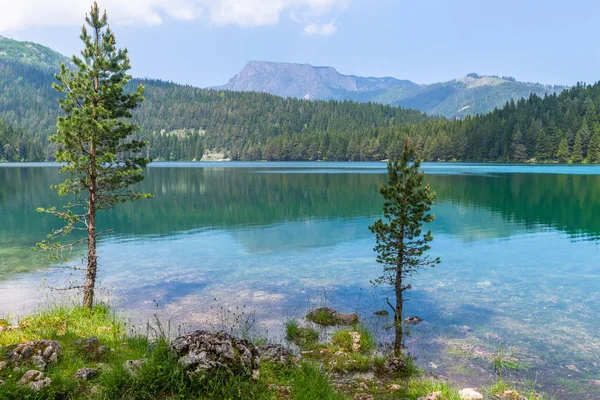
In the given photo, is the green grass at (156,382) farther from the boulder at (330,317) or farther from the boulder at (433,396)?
the boulder at (330,317)

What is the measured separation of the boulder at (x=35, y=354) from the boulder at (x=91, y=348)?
96cm

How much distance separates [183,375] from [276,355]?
14.1ft

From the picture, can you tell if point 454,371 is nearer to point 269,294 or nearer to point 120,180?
point 269,294

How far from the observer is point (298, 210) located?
65.2 m

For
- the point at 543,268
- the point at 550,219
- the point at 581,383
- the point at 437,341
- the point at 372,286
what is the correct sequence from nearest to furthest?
the point at 581,383 → the point at 437,341 → the point at 372,286 → the point at 543,268 → the point at 550,219

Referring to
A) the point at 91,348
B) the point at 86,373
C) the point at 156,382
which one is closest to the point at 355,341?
the point at 156,382

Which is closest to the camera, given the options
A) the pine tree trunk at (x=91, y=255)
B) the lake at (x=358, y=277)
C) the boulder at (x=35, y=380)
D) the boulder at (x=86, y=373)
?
the boulder at (x=35, y=380)

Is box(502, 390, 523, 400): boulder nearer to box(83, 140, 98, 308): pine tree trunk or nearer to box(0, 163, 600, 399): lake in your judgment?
box(0, 163, 600, 399): lake

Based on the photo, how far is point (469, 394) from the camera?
12.8 meters

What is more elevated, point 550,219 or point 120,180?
point 120,180

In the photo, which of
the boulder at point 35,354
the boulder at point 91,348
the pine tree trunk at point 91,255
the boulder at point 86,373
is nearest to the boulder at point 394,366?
the boulder at point 86,373

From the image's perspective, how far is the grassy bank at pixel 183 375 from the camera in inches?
424

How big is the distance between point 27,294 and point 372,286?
2192 centimetres

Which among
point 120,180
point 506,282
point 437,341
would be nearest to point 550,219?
point 506,282
